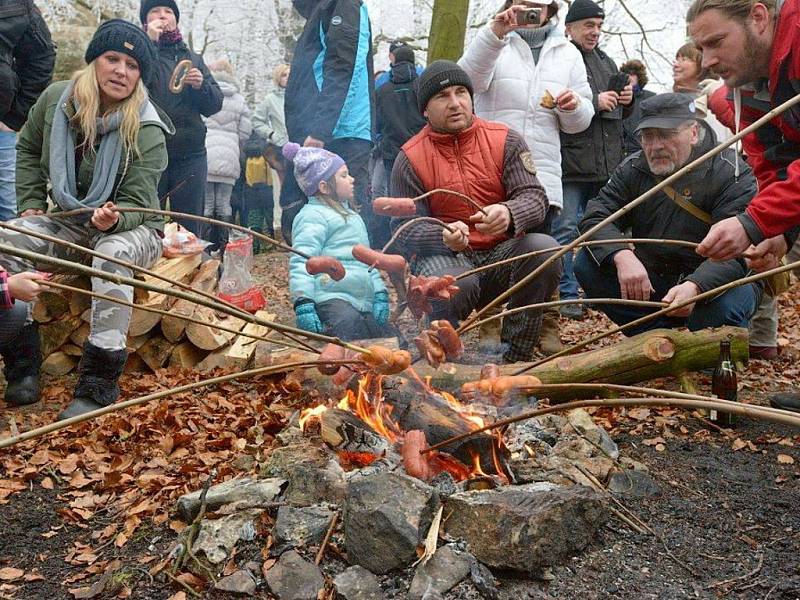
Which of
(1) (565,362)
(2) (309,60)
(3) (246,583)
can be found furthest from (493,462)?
(2) (309,60)

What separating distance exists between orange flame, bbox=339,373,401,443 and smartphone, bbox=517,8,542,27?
328cm

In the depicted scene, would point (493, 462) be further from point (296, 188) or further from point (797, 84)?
point (296, 188)

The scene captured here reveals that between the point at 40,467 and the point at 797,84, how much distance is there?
3734 millimetres

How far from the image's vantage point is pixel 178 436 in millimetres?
3590

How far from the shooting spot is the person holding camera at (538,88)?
515 centimetres

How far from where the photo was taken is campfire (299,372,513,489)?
274cm

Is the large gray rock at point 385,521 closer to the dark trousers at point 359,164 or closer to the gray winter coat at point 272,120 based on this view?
the dark trousers at point 359,164

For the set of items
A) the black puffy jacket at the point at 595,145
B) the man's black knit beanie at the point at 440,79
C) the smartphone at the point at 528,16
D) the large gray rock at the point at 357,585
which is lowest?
the large gray rock at the point at 357,585

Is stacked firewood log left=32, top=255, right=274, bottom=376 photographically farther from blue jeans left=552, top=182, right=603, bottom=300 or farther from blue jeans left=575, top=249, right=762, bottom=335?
blue jeans left=552, top=182, right=603, bottom=300

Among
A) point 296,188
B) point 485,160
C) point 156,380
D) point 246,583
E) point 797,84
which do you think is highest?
point 797,84

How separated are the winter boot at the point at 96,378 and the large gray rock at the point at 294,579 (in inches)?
80.8

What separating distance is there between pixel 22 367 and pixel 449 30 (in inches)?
206

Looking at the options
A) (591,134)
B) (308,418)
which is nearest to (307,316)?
(308,418)

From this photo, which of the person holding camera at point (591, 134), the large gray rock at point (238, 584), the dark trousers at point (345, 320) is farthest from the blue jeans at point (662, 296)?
the large gray rock at point (238, 584)
